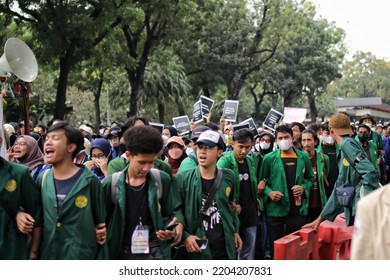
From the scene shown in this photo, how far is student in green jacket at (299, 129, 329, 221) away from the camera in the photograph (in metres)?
7.47

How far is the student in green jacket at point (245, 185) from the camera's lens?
6055 mm

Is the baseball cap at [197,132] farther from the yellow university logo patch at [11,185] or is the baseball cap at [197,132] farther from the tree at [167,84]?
the tree at [167,84]

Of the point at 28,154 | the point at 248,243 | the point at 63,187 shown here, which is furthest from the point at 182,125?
the point at 63,187

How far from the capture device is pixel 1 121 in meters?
5.39

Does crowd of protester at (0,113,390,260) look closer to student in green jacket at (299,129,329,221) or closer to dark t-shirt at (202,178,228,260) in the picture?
dark t-shirt at (202,178,228,260)

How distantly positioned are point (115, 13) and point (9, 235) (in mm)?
15947

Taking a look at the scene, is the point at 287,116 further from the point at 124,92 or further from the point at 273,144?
the point at 124,92

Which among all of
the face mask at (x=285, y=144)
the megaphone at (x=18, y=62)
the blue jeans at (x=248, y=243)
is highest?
the megaphone at (x=18, y=62)

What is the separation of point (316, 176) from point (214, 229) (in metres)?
3.16

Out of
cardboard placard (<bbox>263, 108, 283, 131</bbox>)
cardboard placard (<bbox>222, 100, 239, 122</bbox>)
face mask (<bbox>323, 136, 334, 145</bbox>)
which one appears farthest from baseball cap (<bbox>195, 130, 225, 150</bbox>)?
cardboard placard (<bbox>222, 100, 239, 122</bbox>)

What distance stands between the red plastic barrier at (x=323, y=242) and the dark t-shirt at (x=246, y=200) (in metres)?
0.63

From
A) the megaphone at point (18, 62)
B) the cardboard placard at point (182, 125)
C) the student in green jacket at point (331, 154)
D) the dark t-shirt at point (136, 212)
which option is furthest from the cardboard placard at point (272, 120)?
the dark t-shirt at point (136, 212)

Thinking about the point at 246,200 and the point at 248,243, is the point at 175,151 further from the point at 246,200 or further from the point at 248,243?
the point at 248,243

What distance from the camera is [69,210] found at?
3.82 meters
